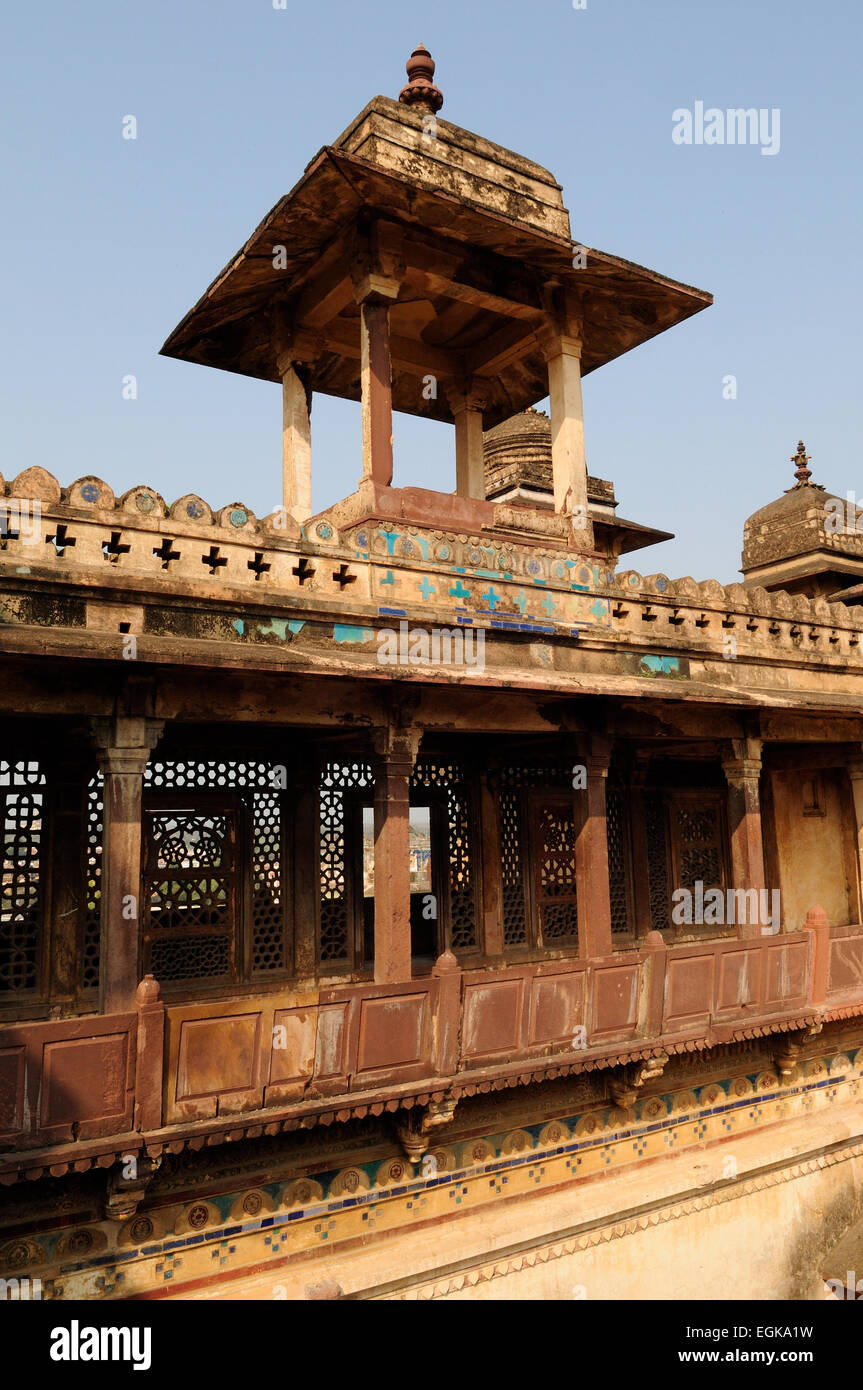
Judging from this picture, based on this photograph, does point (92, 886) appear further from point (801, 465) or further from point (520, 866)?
point (801, 465)

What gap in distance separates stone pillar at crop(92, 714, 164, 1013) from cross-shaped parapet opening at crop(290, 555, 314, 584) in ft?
5.61

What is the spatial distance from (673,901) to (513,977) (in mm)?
5501

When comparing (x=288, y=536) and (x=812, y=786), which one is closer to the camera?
(x=288, y=536)

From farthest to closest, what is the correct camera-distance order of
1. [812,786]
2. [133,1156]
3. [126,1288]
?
1. [812,786]
2. [126,1288]
3. [133,1156]

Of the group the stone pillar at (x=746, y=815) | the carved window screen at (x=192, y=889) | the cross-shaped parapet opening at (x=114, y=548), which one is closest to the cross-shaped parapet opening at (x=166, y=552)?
the cross-shaped parapet opening at (x=114, y=548)

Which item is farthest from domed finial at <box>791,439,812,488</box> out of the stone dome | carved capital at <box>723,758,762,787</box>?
carved capital at <box>723,758,762,787</box>

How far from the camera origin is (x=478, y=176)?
9195 mm

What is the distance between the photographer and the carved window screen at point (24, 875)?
7.69 m

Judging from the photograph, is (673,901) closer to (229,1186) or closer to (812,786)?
(812,786)

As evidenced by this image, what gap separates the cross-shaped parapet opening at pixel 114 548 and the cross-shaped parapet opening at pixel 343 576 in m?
1.69

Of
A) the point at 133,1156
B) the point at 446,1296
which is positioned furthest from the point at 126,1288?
the point at 446,1296

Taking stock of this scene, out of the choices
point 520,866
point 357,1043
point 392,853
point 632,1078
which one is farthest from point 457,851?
point 357,1043

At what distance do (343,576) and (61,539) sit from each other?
7.18ft

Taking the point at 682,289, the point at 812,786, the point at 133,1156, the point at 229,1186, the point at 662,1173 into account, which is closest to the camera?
the point at 133,1156
